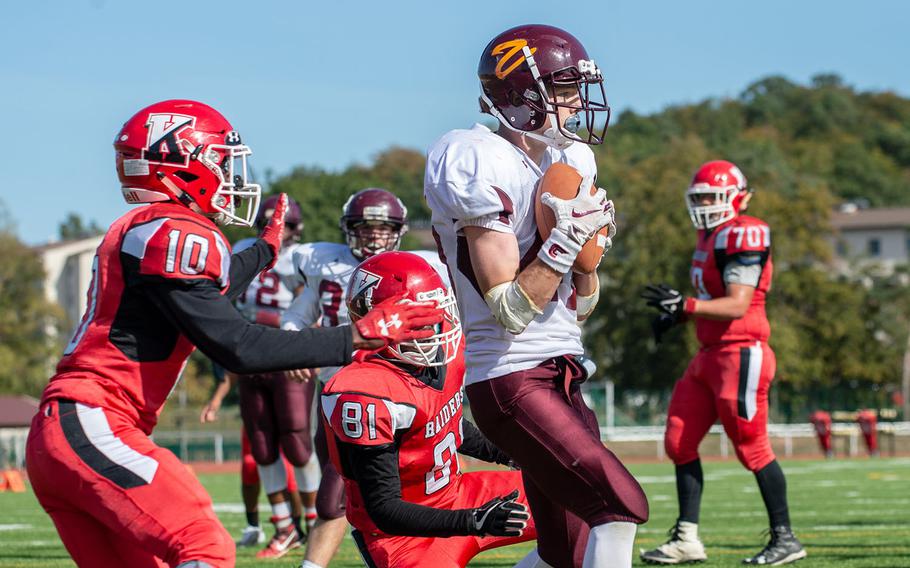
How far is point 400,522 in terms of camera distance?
391cm

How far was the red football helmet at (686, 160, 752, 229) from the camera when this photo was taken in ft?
25.0

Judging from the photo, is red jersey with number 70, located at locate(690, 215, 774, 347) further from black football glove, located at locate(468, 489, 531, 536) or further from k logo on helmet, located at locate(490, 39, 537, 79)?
black football glove, located at locate(468, 489, 531, 536)

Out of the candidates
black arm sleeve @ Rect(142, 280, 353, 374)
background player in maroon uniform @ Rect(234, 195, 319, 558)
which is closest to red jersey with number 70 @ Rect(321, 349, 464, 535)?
black arm sleeve @ Rect(142, 280, 353, 374)

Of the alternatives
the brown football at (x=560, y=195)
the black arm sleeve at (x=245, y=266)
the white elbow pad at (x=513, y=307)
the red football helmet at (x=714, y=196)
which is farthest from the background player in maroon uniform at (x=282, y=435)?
the white elbow pad at (x=513, y=307)

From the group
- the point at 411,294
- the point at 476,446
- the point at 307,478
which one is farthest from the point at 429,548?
the point at 307,478

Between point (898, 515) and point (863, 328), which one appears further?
point (863, 328)

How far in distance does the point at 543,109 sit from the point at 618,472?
44.9 inches

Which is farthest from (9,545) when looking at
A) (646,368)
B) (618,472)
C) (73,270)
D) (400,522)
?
(73,270)

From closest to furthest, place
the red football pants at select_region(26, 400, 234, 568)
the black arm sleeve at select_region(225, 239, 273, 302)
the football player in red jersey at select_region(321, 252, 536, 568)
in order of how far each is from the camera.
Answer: the red football pants at select_region(26, 400, 234, 568) → the football player in red jersey at select_region(321, 252, 536, 568) → the black arm sleeve at select_region(225, 239, 273, 302)

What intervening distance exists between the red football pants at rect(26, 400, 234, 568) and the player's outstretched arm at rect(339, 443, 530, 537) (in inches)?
22.4

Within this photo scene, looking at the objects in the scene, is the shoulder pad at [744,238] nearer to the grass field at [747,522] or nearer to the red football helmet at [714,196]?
the red football helmet at [714,196]

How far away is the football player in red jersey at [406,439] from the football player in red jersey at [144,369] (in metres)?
0.51

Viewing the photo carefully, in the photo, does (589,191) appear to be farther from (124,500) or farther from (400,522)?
(124,500)

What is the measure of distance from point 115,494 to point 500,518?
41.6 inches
